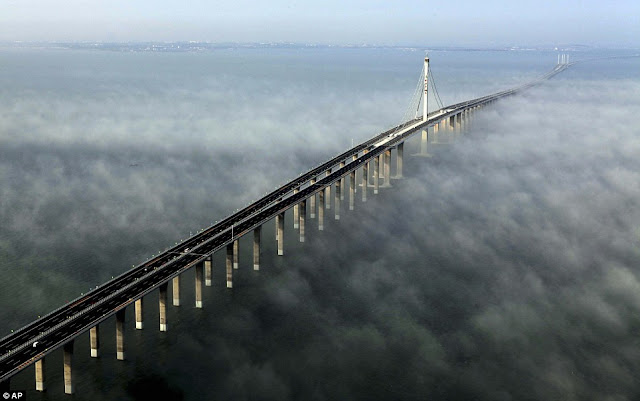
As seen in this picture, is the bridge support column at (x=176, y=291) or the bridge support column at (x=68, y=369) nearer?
the bridge support column at (x=68, y=369)

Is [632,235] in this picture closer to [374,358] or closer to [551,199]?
[551,199]

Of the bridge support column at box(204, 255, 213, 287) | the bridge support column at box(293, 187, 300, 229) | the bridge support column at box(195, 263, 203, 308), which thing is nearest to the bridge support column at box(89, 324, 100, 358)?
the bridge support column at box(195, 263, 203, 308)

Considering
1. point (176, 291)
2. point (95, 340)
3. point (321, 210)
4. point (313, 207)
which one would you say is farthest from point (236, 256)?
point (313, 207)

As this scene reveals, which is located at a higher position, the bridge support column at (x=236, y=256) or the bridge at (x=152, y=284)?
the bridge at (x=152, y=284)

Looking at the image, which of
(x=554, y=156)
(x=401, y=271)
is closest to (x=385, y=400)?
(x=401, y=271)

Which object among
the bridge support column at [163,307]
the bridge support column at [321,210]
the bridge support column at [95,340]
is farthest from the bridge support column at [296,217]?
the bridge support column at [95,340]

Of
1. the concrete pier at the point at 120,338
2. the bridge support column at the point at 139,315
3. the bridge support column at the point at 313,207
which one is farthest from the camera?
the bridge support column at the point at 313,207

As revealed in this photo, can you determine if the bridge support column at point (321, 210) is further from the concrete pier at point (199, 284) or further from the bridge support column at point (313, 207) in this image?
the concrete pier at point (199, 284)

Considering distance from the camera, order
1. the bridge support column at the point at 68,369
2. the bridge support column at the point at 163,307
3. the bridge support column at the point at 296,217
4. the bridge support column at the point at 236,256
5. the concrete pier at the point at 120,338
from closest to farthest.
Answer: the bridge support column at the point at 68,369
the concrete pier at the point at 120,338
the bridge support column at the point at 163,307
the bridge support column at the point at 236,256
the bridge support column at the point at 296,217

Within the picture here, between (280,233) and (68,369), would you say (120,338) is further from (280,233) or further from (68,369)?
Result: (280,233)

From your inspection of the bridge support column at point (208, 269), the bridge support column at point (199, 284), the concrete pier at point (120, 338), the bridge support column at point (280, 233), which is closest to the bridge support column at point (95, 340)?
the concrete pier at point (120, 338)

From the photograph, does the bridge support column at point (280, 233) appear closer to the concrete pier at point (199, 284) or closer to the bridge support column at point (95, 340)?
the concrete pier at point (199, 284)

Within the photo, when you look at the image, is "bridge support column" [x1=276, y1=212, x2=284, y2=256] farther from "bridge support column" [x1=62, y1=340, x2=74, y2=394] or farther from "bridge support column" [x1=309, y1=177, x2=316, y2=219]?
"bridge support column" [x1=62, y1=340, x2=74, y2=394]
